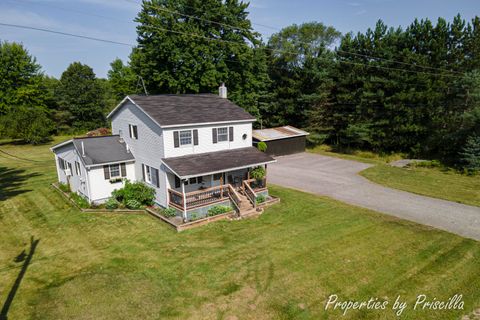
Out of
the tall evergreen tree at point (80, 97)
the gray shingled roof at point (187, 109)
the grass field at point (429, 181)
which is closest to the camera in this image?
the gray shingled roof at point (187, 109)

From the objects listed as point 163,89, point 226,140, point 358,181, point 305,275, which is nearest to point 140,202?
point 226,140

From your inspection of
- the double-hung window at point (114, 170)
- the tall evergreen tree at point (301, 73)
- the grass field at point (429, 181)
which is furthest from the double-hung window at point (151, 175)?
the tall evergreen tree at point (301, 73)

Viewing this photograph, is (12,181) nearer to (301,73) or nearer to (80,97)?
(80,97)

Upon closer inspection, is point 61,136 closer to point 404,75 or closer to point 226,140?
point 226,140

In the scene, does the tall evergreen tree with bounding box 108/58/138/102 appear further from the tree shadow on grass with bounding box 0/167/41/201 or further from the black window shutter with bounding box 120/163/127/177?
the black window shutter with bounding box 120/163/127/177

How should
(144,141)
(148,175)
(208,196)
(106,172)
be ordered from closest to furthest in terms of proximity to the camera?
(208,196), (144,141), (106,172), (148,175)

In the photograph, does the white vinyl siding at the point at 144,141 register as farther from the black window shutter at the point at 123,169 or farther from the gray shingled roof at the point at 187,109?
the black window shutter at the point at 123,169

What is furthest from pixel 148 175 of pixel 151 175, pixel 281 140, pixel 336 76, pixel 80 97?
pixel 80 97

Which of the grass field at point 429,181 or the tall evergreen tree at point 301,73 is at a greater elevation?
the tall evergreen tree at point 301,73
